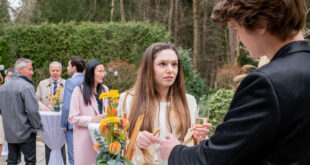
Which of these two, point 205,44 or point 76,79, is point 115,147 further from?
point 205,44

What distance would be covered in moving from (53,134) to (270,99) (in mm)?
4244

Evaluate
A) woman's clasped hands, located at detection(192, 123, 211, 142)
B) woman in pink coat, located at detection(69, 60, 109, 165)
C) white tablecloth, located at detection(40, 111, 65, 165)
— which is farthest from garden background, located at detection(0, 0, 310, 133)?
woman's clasped hands, located at detection(192, 123, 211, 142)

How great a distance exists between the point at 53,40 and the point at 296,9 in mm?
11271

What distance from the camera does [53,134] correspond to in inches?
174

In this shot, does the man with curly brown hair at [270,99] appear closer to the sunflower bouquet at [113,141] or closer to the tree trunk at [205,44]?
the sunflower bouquet at [113,141]

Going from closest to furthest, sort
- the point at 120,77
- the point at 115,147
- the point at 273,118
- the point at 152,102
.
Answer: the point at 273,118
the point at 115,147
the point at 152,102
the point at 120,77

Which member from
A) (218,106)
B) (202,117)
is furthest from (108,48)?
(202,117)

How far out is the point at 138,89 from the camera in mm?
2029

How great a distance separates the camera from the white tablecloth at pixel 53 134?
4.42 meters

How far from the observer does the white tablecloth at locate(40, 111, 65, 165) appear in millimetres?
4418

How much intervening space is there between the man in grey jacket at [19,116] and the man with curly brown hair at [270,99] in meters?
3.86

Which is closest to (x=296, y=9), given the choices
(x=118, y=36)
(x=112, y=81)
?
(x=112, y=81)

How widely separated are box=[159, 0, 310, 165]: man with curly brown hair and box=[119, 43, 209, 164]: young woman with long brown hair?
39.8 inches

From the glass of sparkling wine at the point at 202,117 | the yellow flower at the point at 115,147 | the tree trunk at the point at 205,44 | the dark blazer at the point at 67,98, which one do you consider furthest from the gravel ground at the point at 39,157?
the tree trunk at the point at 205,44
